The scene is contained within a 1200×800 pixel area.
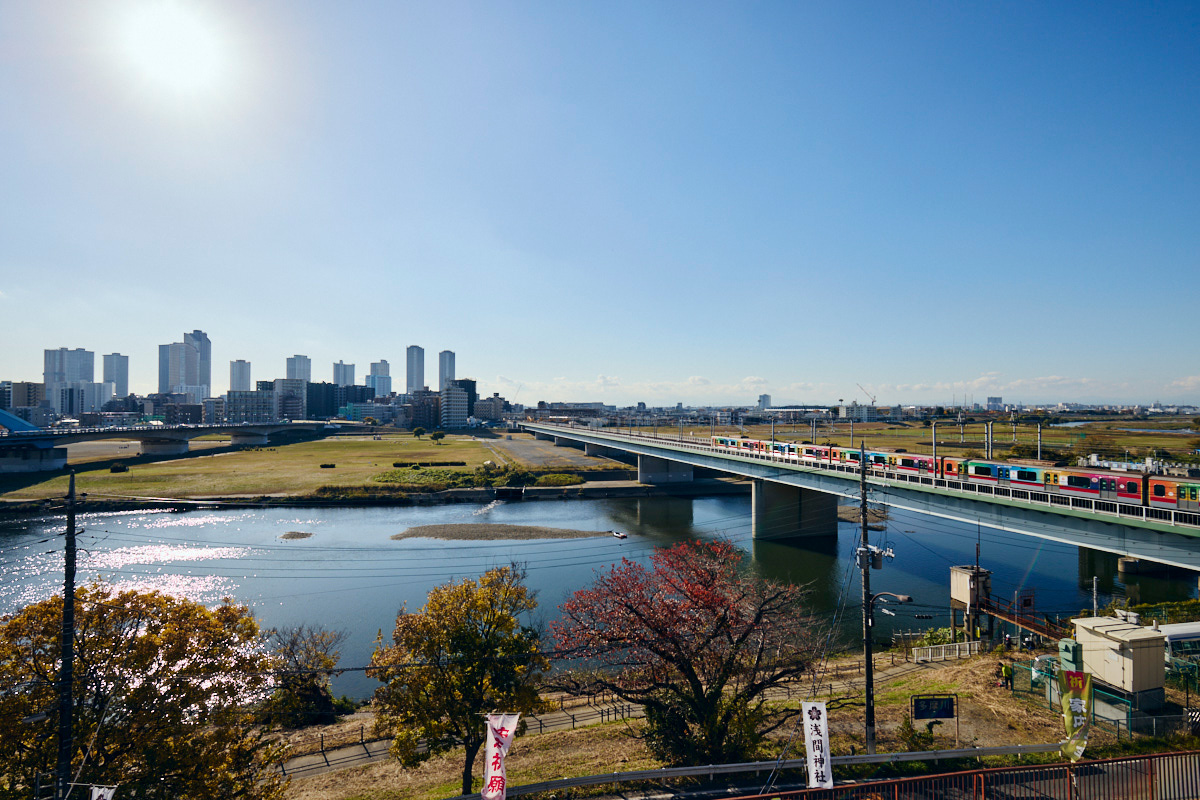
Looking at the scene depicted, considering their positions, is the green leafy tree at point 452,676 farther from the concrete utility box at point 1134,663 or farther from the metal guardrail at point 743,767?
the concrete utility box at point 1134,663

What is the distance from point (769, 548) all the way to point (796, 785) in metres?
32.5

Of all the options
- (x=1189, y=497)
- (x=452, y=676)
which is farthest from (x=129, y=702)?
(x=1189, y=497)

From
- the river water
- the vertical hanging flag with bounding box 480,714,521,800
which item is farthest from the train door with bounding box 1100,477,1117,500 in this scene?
the vertical hanging flag with bounding box 480,714,521,800

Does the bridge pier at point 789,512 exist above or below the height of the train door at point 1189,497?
below

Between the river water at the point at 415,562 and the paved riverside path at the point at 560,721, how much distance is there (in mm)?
6487

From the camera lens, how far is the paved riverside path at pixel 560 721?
14953 mm

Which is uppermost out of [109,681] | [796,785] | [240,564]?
[109,681]

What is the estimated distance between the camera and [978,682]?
1661 cm

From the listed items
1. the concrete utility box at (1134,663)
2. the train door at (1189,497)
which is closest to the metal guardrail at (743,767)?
the concrete utility box at (1134,663)

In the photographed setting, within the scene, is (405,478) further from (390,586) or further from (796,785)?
(796,785)

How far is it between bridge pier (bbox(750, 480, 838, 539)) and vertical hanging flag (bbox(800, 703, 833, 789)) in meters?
36.1

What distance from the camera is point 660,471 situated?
7200cm

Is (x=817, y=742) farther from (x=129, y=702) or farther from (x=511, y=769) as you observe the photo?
(x=129, y=702)

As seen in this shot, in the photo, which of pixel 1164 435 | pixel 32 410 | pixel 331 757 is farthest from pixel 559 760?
pixel 32 410
